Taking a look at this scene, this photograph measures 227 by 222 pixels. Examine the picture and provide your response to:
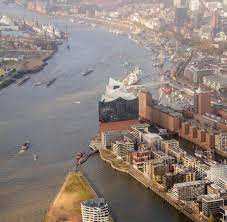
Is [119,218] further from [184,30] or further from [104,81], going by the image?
[184,30]

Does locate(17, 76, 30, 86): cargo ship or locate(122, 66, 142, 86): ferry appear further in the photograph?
locate(17, 76, 30, 86): cargo ship

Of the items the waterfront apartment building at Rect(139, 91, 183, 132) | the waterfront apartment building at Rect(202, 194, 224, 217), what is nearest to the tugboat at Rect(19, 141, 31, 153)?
the waterfront apartment building at Rect(139, 91, 183, 132)

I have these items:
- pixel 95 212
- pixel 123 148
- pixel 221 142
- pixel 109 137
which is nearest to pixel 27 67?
pixel 109 137

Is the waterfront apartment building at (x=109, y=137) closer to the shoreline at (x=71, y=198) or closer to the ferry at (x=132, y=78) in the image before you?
the shoreline at (x=71, y=198)

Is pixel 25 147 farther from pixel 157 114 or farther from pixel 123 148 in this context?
pixel 157 114

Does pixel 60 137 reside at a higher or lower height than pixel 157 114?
lower

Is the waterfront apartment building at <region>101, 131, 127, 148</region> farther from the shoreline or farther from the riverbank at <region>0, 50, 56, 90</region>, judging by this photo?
the riverbank at <region>0, 50, 56, 90</region>
